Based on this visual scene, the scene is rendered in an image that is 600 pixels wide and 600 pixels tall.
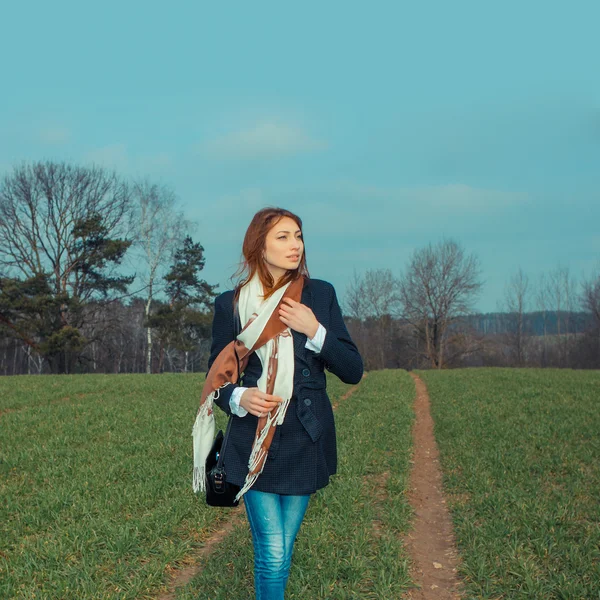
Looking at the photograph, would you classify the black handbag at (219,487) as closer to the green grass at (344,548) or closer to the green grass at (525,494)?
the green grass at (344,548)

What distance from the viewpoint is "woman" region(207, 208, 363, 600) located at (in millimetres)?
2861

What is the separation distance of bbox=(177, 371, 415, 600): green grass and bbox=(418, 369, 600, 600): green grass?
63 cm

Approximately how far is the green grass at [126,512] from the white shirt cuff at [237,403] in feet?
7.73

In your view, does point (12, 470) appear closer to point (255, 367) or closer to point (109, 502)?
point (109, 502)

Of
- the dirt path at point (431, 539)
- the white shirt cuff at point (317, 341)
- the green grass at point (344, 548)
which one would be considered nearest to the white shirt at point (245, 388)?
the white shirt cuff at point (317, 341)

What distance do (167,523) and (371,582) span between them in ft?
7.38

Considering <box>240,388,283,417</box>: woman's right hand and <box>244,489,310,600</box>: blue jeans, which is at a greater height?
<box>240,388,283,417</box>: woman's right hand

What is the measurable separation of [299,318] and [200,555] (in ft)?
12.0

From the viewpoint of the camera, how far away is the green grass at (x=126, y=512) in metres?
4.90

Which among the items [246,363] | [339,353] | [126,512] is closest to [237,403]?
[246,363]

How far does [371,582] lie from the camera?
15.9 feet

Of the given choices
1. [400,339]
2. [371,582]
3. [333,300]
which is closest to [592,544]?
[371,582]

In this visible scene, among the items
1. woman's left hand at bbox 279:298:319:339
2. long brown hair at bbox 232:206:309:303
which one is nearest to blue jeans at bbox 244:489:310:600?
woman's left hand at bbox 279:298:319:339

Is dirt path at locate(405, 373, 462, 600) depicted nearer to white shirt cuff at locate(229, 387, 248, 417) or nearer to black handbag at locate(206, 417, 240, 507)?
black handbag at locate(206, 417, 240, 507)
